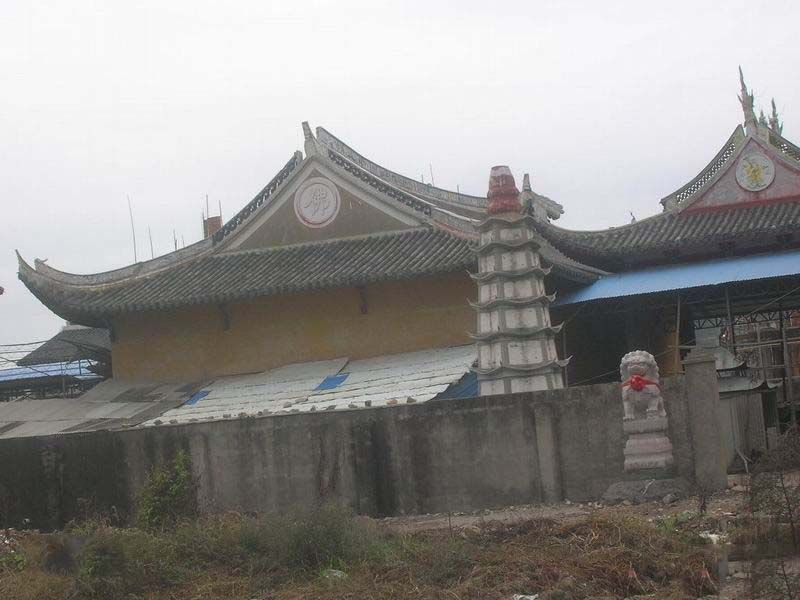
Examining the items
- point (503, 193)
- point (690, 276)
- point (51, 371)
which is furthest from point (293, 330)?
point (51, 371)

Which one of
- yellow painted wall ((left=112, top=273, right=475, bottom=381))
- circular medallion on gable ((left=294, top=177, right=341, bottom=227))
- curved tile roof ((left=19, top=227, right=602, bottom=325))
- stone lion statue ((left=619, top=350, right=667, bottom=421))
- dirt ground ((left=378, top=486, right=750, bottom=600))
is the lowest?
dirt ground ((left=378, top=486, right=750, bottom=600))

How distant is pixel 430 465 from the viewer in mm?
15133

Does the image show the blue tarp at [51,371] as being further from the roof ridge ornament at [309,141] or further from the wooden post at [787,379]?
the wooden post at [787,379]

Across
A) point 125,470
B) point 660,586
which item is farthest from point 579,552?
point 125,470

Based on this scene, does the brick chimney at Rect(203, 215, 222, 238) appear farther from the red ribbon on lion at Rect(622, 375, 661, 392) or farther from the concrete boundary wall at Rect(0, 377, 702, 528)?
the red ribbon on lion at Rect(622, 375, 661, 392)

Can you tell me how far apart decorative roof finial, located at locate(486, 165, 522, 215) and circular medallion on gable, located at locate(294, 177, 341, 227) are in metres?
6.48

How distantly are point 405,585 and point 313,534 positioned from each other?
1.30m

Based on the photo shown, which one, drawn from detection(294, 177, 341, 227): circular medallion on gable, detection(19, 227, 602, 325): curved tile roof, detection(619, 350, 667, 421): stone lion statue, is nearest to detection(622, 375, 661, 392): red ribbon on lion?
detection(619, 350, 667, 421): stone lion statue

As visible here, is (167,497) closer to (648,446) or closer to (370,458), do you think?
(370,458)

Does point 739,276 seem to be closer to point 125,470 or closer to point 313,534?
point 125,470

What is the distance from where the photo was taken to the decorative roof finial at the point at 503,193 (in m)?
17.8

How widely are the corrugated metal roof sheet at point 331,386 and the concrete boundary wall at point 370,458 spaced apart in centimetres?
252

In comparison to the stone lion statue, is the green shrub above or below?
below

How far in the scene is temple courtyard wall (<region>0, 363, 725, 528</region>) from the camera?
1432 cm
